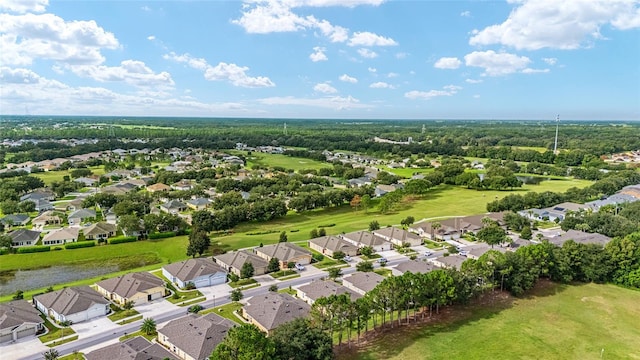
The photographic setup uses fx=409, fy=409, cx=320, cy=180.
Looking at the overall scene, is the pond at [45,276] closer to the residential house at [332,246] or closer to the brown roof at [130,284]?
the brown roof at [130,284]

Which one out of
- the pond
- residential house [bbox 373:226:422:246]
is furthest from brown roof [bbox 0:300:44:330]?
residential house [bbox 373:226:422:246]

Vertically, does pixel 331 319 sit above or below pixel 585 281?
above

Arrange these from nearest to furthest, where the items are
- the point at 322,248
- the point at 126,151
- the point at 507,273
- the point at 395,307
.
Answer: the point at 395,307 < the point at 507,273 < the point at 322,248 < the point at 126,151

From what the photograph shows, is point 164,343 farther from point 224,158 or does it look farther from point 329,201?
point 224,158

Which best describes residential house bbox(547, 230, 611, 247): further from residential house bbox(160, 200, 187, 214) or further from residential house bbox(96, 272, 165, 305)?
residential house bbox(160, 200, 187, 214)

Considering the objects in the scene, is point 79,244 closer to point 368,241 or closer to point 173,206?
point 173,206

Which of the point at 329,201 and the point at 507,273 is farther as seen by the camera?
the point at 329,201

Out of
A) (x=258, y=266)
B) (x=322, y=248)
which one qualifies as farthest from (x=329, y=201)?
(x=258, y=266)
